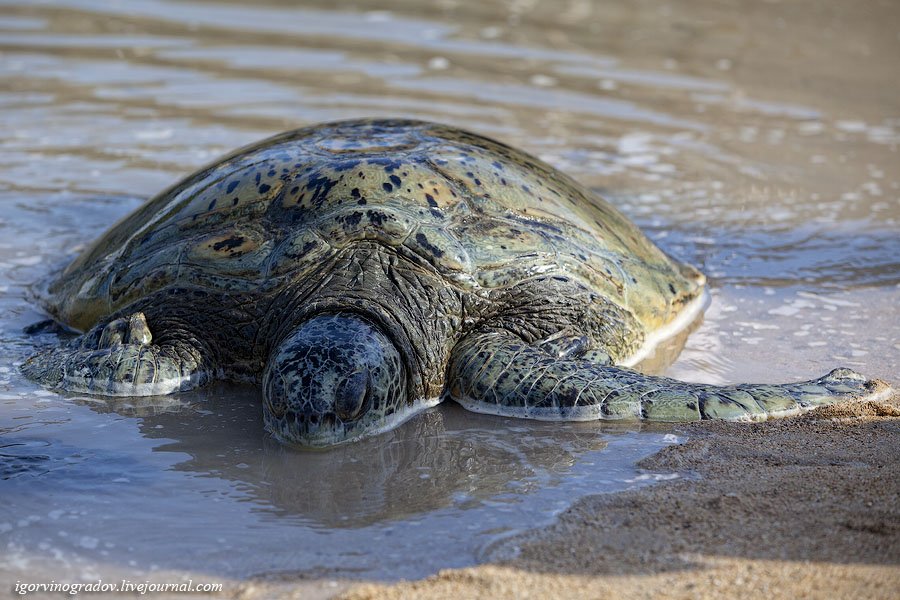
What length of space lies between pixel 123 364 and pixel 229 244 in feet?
2.39

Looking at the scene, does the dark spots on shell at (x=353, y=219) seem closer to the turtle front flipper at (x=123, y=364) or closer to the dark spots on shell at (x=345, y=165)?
the dark spots on shell at (x=345, y=165)

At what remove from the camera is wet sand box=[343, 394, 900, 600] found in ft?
9.51

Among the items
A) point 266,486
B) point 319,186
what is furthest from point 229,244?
point 266,486

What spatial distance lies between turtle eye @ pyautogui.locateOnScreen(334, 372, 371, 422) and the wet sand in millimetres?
1042

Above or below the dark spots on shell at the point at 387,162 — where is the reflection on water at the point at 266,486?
below

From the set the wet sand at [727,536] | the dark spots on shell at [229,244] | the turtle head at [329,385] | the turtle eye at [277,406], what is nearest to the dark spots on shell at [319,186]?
the dark spots on shell at [229,244]

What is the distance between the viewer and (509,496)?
3543 mm

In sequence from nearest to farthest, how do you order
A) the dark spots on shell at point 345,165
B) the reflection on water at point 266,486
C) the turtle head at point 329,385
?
the reflection on water at point 266,486 < the turtle head at point 329,385 < the dark spots on shell at point 345,165

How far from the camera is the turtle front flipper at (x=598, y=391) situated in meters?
4.13

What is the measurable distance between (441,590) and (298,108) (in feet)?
23.4

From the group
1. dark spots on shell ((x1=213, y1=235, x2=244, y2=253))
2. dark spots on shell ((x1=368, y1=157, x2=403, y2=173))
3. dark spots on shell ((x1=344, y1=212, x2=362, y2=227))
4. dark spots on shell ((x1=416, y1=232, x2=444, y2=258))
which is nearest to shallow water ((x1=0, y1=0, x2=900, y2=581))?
dark spots on shell ((x1=213, y1=235, x2=244, y2=253))

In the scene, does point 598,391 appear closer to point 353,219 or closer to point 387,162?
point 353,219

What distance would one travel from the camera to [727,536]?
3148mm

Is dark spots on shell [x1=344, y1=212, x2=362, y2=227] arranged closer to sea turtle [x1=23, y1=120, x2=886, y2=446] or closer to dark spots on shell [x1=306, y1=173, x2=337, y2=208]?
sea turtle [x1=23, y1=120, x2=886, y2=446]
